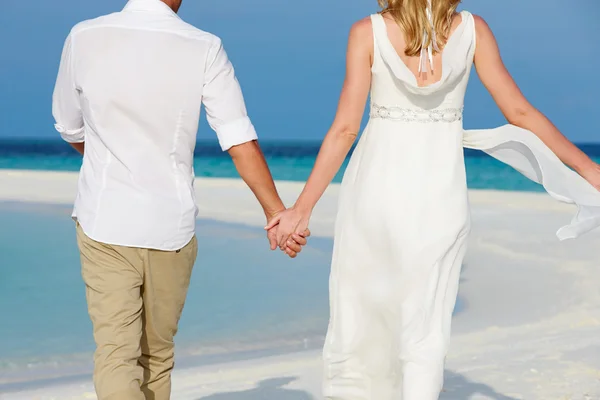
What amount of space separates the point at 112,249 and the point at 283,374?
2.08 metres

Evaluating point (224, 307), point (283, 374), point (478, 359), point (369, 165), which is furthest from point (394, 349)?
point (224, 307)

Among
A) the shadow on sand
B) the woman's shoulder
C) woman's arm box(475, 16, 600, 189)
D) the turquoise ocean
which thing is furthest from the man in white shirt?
the turquoise ocean

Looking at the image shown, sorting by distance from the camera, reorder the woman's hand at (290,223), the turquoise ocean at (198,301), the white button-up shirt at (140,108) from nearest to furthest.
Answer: the white button-up shirt at (140,108), the woman's hand at (290,223), the turquoise ocean at (198,301)

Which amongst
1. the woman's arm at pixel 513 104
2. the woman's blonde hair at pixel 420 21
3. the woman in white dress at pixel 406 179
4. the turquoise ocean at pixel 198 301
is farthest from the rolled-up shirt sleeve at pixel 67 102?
the turquoise ocean at pixel 198 301

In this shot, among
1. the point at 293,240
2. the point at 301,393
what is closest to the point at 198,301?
the point at 301,393

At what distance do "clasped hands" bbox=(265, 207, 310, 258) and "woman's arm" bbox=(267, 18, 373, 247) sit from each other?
0.09ft

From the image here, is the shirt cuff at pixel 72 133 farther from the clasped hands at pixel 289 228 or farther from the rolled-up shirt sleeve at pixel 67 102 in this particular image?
the clasped hands at pixel 289 228

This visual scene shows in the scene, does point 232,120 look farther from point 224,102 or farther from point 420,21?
point 420,21

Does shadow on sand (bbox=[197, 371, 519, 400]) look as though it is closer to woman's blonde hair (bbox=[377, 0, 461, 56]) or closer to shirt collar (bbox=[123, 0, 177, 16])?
woman's blonde hair (bbox=[377, 0, 461, 56])

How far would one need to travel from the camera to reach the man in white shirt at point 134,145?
9.33 ft

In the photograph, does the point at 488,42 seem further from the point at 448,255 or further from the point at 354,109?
the point at 448,255

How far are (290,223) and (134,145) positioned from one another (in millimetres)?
661

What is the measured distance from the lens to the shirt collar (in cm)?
287

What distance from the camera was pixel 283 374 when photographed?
480 centimetres
